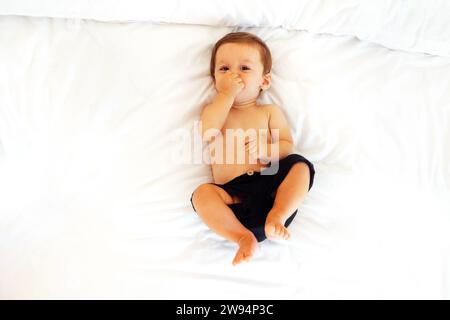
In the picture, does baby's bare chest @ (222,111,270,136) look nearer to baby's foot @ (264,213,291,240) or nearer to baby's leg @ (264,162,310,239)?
baby's leg @ (264,162,310,239)

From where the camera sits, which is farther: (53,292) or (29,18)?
(29,18)

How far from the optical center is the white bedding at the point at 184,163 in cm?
107

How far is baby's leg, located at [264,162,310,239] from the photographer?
0.97 metres

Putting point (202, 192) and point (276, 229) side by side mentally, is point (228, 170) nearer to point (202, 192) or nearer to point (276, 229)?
point (202, 192)

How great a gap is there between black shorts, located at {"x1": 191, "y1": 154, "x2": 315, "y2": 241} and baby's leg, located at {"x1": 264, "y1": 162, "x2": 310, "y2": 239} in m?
0.02

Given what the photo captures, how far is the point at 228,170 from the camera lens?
3.70 ft

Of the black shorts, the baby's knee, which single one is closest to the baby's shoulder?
the black shorts

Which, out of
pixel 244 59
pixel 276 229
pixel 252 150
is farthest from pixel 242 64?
pixel 276 229

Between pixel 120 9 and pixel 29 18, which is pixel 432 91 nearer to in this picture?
pixel 120 9

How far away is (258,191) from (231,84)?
0.96 ft

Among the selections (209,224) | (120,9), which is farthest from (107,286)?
(120,9)

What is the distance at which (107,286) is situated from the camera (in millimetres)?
1044

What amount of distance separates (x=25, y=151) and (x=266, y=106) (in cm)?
65

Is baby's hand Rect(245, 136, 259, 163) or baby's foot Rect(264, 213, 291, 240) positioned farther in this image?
baby's hand Rect(245, 136, 259, 163)
